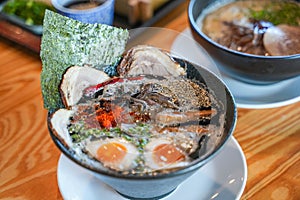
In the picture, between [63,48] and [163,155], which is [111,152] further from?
[63,48]

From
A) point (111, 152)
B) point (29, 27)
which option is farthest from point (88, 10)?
point (111, 152)


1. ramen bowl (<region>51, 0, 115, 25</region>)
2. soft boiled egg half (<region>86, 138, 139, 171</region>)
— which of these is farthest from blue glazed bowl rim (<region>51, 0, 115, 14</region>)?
soft boiled egg half (<region>86, 138, 139, 171</region>)

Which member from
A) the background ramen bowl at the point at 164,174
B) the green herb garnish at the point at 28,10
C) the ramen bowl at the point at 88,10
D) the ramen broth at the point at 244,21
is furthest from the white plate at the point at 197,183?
the green herb garnish at the point at 28,10

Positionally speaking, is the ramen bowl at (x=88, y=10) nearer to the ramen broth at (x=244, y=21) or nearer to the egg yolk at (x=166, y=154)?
the ramen broth at (x=244, y=21)

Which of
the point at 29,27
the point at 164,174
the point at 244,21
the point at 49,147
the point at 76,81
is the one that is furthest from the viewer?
the point at 29,27

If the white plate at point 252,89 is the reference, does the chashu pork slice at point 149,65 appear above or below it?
above

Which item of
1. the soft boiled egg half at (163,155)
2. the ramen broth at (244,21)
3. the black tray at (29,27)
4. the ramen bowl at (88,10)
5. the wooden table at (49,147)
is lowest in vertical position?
the wooden table at (49,147)

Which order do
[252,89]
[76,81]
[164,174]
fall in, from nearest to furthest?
[164,174]
[76,81]
[252,89]
